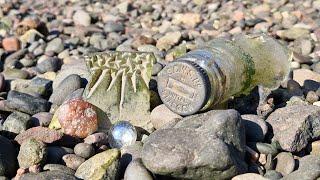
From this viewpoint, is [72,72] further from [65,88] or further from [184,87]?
[184,87]

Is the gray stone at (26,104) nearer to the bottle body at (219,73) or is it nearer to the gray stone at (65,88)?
Answer: the gray stone at (65,88)

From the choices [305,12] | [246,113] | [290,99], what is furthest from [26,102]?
[305,12]

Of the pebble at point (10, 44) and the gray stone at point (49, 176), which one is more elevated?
the gray stone at point (49, 176)

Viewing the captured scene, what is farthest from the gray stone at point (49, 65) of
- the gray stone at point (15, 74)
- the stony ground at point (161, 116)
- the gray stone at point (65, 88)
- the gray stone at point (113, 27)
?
the gray stone at point (113, 27)

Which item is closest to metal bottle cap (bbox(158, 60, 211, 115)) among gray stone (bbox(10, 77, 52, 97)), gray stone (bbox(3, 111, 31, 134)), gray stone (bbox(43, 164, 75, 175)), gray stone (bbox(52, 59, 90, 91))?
gray stone (bbox(43, 164, 75, 175))

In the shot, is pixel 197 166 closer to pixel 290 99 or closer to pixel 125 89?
pixel 125 89
